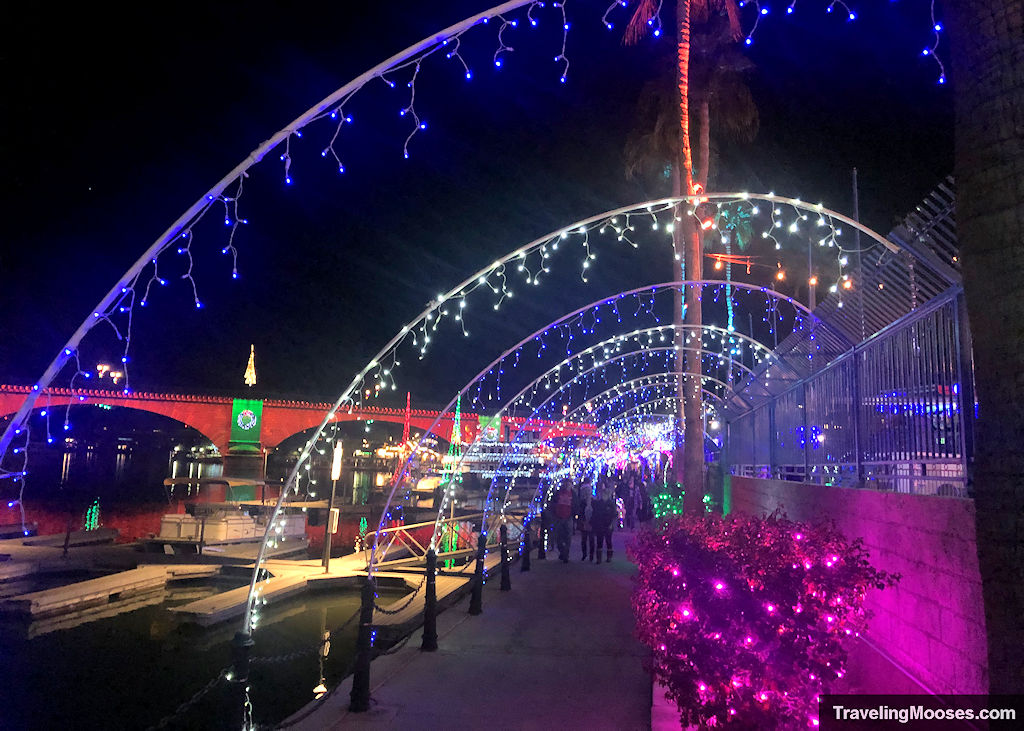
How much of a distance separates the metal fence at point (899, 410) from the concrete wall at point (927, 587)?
38 centimetres

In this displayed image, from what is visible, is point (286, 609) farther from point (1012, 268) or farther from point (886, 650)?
point (1012, 268)

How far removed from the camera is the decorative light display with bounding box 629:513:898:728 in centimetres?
476

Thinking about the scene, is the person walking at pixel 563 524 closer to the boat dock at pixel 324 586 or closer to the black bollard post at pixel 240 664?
the boat dock at pixel 324 586

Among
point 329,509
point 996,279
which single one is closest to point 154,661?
point 329,509

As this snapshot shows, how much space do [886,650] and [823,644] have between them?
2.39 m

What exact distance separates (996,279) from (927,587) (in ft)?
11.2

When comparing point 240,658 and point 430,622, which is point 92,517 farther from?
point 240,658

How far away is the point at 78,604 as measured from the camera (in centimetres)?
1423

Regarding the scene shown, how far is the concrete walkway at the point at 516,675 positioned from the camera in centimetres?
667

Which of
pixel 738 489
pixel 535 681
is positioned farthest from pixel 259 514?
pixel 535 681

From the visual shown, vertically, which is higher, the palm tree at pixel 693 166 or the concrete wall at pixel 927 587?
the palm tree at pixel 693 166

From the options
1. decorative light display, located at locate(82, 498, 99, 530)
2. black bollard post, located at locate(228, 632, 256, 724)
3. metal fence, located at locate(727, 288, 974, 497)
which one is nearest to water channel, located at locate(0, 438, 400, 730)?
black bollard post, located at locate(228, 632, 256, 724)

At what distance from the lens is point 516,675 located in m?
8.13

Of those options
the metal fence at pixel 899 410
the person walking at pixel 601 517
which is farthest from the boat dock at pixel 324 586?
the metal fence at pixel 899 410
